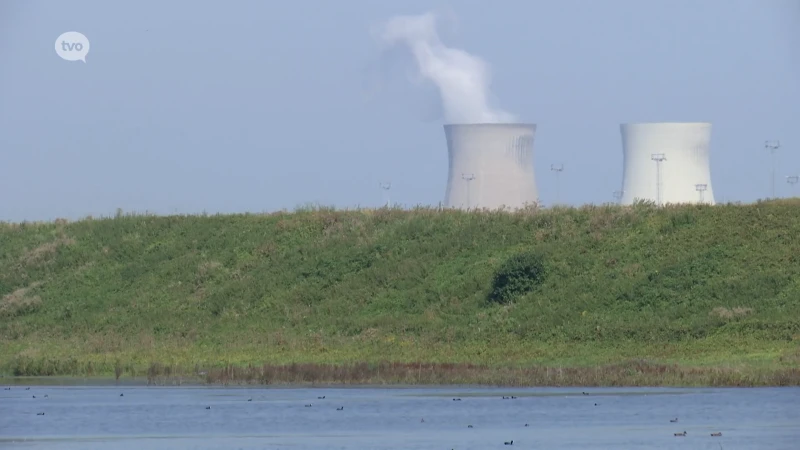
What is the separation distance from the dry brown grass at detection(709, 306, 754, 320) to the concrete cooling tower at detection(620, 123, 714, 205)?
59.7 feet

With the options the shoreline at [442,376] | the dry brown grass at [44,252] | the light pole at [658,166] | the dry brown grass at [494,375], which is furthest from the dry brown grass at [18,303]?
the light pole at [658,166]

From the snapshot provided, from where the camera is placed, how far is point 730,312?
1463 inches

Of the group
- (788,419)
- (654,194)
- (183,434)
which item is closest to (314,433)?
(183,434)

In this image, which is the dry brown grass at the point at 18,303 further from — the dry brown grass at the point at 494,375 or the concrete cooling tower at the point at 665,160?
the concrete cooling tower at the point at 665,160

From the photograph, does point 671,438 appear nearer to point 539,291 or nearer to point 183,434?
point 183,434

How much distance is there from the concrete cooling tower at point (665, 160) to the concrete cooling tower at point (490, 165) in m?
4.20

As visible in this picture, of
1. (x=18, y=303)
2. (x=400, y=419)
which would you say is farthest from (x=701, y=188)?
(x=400, y=419)

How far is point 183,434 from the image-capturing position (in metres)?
22.1

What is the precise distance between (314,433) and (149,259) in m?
31.1

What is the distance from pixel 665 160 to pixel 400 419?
34.8 m

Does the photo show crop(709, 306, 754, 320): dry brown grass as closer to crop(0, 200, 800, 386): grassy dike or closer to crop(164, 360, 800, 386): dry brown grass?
crop(0, 200, 800, 386): grassy dike

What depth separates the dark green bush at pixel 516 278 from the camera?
137 ft

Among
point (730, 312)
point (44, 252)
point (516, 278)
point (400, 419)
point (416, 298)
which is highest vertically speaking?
point (44, 252)

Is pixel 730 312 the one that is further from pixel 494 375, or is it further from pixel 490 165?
pixel 490 165
